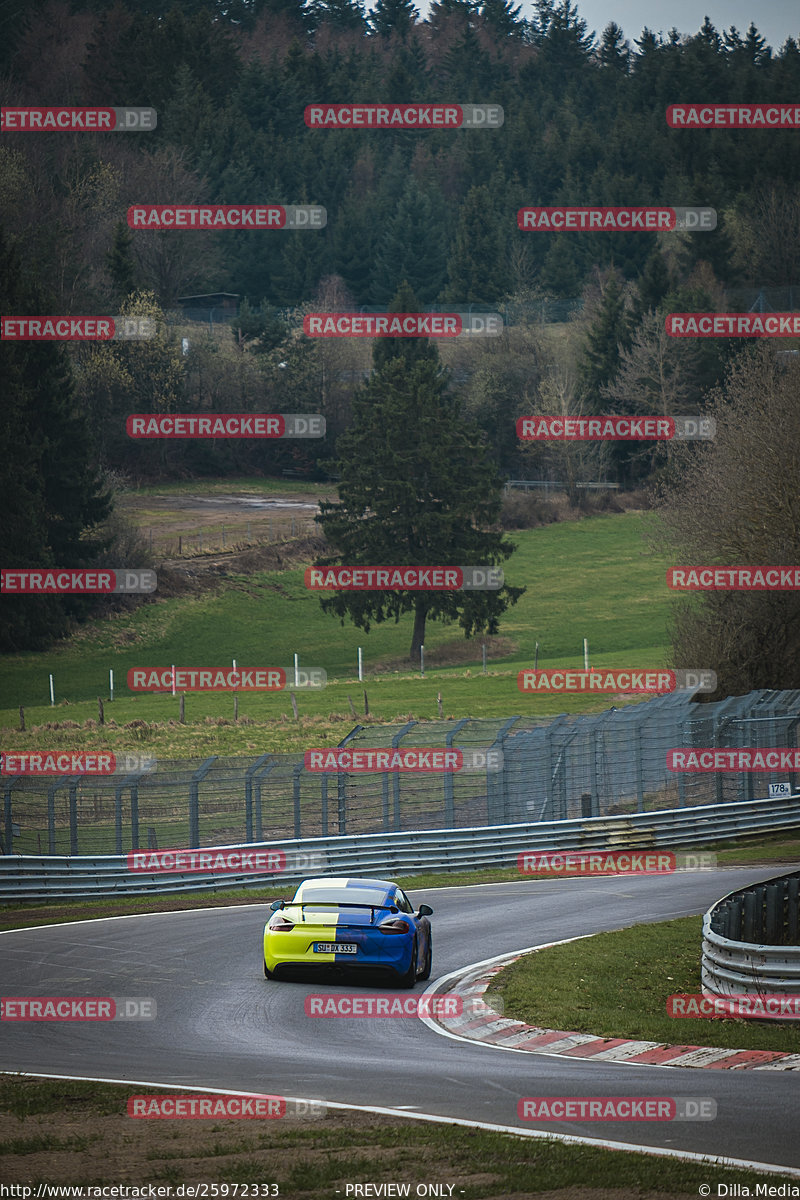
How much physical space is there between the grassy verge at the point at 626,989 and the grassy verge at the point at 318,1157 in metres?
3.43

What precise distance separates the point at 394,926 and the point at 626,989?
2.53 metres

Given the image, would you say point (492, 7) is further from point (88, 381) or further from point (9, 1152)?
point (9, 1152)

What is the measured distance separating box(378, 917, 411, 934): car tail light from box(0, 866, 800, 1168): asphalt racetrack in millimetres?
718

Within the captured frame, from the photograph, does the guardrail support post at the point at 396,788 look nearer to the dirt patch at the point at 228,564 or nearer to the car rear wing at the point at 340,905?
the car rear wing at the point at 340,905

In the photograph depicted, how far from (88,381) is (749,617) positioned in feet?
178

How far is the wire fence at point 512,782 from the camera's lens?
25.5 meters

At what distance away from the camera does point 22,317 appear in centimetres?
7006

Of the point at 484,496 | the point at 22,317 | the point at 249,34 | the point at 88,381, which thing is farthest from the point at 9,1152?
the point at 249,34

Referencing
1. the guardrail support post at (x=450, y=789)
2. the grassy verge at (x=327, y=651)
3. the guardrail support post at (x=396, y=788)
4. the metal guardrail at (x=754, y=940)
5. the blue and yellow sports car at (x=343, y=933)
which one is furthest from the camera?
the grassy verge at (x=327, y=651)

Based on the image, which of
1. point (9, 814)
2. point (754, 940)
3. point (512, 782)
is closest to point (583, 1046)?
point (754, 940)

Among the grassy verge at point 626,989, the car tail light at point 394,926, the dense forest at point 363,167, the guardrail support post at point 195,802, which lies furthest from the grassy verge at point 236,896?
the dense forest at point 363,167

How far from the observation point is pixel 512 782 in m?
28.0

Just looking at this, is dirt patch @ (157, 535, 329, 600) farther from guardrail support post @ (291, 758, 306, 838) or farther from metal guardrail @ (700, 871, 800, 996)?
metal guardrail @ (700, 871, 800, 996)

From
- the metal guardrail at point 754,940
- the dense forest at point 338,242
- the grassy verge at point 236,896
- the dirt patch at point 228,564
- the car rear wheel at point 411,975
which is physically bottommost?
the grassy verge at point 236,896
